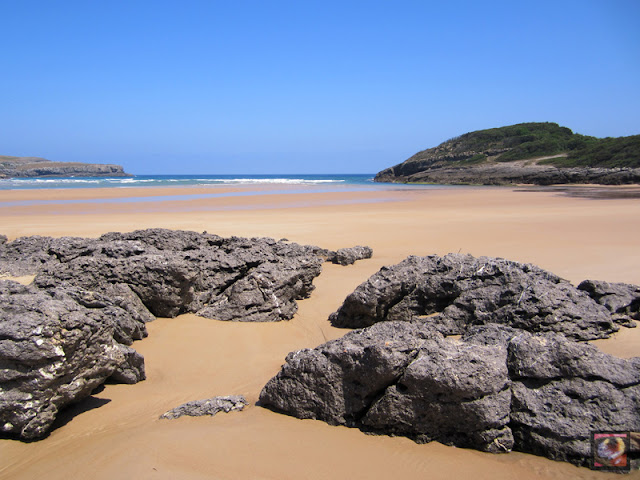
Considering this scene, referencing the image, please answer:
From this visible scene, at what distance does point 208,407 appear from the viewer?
3.91 metres

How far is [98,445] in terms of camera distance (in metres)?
3.42

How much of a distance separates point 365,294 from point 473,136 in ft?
273

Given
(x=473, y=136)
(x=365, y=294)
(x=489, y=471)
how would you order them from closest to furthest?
(x=489, y=471) < (x=365, y=294) < (x=473, y=136)

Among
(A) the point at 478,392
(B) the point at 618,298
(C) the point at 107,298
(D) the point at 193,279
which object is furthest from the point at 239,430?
(B) the point at 618,298

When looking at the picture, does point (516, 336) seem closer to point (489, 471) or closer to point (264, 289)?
point (489, 471)

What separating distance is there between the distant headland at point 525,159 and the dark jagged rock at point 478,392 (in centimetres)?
4679

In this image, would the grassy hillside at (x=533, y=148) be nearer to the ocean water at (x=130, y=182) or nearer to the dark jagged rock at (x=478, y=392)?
the ocean water at (x=130, y=182)

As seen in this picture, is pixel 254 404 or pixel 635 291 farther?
pixel 635 291

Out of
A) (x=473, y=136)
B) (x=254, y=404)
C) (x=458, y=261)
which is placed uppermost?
(x=473, y=136)

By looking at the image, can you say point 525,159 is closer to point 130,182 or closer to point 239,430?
point 130,182

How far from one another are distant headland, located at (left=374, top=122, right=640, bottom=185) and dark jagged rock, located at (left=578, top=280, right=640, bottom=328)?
4358 cm

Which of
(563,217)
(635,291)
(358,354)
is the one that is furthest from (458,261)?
(563,217)

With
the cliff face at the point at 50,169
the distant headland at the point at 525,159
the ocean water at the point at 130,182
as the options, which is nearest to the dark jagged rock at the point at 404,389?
the distant headland at the point at 525,159

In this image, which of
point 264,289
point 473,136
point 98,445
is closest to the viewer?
point 98,445
